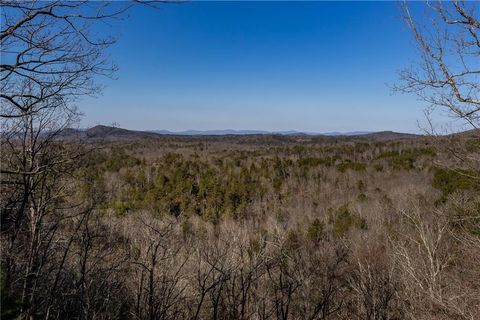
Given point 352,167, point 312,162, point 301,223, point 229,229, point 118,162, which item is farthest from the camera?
point 312,162

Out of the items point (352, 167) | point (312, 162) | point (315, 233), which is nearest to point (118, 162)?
point (312, 162)

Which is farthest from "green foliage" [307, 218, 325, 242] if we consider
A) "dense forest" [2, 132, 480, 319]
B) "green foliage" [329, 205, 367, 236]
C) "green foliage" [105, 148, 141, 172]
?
"green foliage" [105, 148, 141, 172]

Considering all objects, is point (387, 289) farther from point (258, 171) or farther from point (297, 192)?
point (258, 171)

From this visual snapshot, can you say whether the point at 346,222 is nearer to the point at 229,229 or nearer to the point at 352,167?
the point at 229,229

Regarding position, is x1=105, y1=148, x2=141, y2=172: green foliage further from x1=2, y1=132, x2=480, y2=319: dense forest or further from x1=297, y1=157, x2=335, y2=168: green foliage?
x1=297, y1=157, x2=335, y2=168: green foliage

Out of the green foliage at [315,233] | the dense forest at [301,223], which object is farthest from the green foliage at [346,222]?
the green foliage at [315,233]

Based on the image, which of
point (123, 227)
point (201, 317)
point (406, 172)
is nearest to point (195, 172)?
point (123, 227)

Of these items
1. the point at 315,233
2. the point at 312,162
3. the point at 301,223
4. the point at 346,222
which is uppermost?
the point at 312,162

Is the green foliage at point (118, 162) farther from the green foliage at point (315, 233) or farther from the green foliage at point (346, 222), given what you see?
the green foliage at point (346, 222)

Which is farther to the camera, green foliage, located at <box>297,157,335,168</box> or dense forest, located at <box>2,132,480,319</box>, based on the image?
green foliage, located at <box>297,157,335,168</box>

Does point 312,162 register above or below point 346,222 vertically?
above

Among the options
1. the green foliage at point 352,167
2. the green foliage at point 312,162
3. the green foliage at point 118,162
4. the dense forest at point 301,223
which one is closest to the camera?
the dense forest at point 301,223
